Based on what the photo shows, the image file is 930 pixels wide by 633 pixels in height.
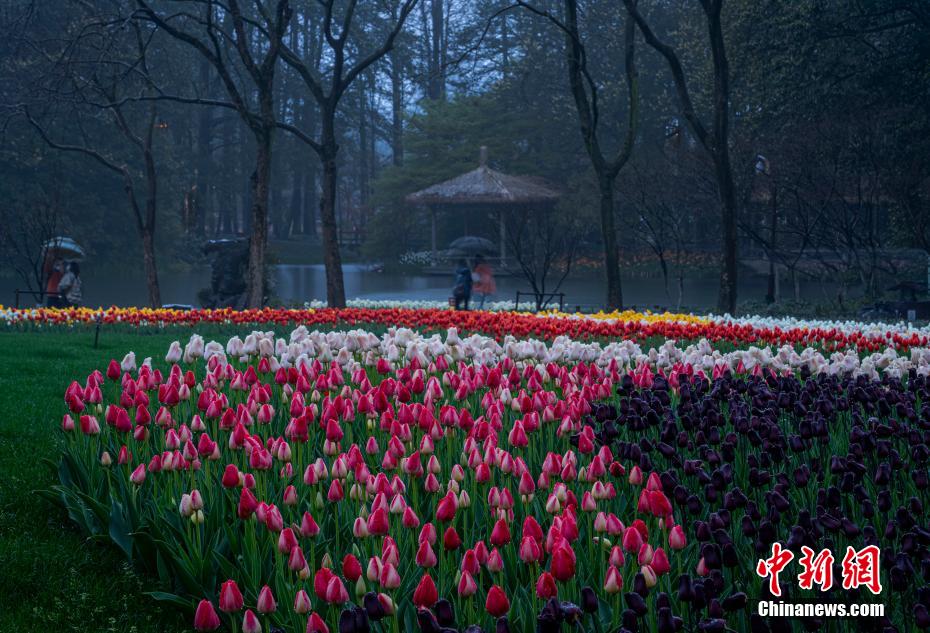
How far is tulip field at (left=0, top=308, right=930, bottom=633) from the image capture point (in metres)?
3.22

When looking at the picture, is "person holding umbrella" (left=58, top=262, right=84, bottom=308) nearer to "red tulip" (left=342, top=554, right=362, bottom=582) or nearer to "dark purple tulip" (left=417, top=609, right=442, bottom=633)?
"red tulip" (left=342, top=554, right=362, bottom=582)

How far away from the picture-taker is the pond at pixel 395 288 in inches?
1184

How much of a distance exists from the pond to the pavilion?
3.11 meters

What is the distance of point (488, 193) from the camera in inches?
1601

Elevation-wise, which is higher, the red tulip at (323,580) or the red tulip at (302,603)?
the red tulip at (323,580)

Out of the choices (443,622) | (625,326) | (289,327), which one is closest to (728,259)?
(625,326)

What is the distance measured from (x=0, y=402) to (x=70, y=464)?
3625mm

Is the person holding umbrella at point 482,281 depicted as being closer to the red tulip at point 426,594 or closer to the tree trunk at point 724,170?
the tree trunk at point 724,170

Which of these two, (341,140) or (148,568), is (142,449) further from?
(341,140)

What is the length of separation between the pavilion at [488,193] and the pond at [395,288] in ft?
10.2

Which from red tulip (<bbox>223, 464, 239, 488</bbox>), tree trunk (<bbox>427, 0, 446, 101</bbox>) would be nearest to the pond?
tree trunk (<bbox>427, 0, 446, 101</bbox>)

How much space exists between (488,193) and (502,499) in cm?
3724

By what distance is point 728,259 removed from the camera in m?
18.3

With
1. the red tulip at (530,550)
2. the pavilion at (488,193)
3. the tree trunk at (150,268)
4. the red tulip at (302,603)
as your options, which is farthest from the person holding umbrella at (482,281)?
the red tulip at (302,603)
